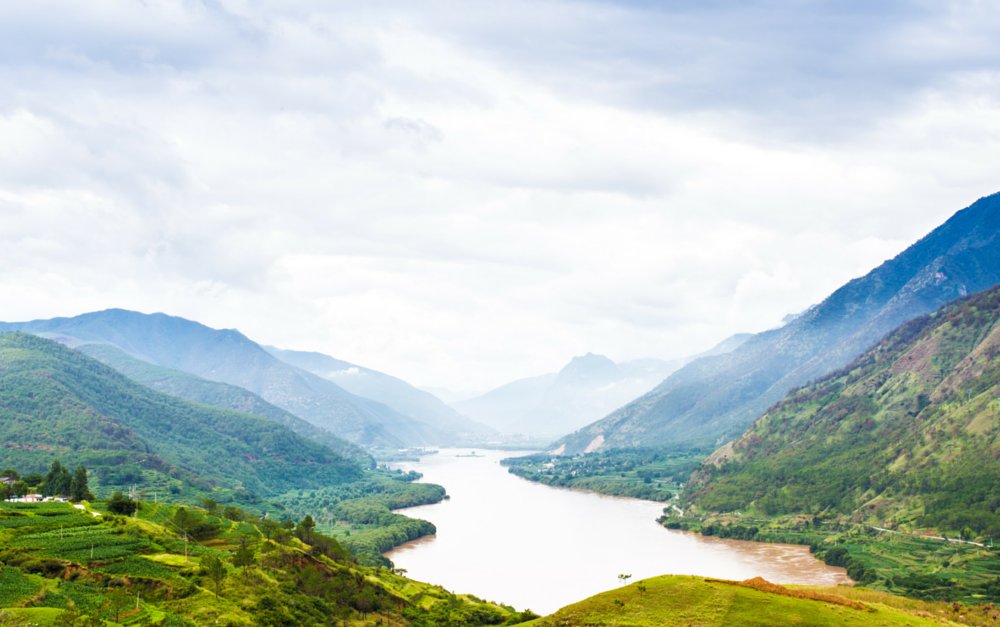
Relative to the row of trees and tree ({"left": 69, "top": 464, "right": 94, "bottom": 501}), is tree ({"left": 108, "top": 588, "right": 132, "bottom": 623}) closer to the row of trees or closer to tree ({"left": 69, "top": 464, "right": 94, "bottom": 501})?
the row of trees

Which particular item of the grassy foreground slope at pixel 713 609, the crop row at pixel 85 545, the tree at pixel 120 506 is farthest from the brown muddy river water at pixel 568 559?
the crop row at pixel 85 545

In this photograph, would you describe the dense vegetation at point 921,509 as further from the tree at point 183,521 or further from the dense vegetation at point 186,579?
the tree at point 183,521

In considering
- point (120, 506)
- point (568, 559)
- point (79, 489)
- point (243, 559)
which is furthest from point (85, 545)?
point (568, 559)

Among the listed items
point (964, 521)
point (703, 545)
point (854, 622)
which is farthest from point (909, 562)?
point (854, 622)

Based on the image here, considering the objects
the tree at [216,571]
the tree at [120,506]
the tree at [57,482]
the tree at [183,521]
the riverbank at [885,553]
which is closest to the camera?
the tree at [216,571]

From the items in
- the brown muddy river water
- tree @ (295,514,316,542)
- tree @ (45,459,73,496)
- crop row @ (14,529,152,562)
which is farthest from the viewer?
the brown muddy river water

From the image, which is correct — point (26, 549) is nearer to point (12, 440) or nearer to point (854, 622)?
point (854, 622)

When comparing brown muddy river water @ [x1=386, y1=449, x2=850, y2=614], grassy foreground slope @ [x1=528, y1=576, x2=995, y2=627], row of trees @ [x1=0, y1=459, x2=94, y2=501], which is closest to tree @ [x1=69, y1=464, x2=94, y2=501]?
row of trees @ [x1=0, y1=459, x2=94, y2=501]

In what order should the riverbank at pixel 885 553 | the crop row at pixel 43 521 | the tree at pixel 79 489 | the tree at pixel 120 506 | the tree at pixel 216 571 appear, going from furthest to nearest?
the riverbank at pixel 885 553 → the tree at pixel 79 489 → the tree at pixel 120 506 → the crop row at pixel 43 521 → the tree at pixel 216 571
